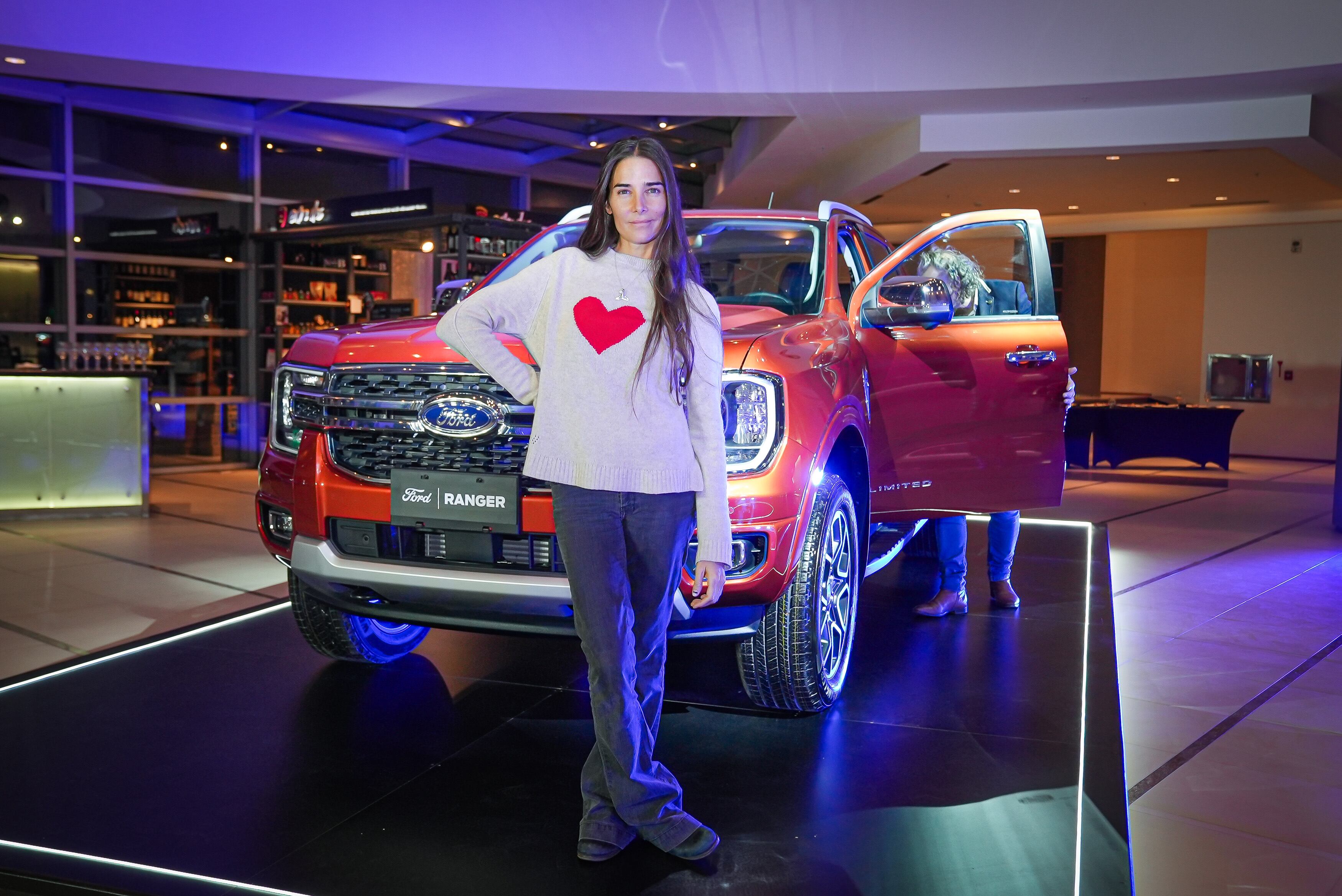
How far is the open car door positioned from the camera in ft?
12.2

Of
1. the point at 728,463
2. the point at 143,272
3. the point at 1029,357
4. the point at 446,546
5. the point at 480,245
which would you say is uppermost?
the point at 480,245

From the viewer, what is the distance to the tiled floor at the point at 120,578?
4.71 meters

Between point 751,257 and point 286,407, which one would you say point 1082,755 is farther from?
point 286,407

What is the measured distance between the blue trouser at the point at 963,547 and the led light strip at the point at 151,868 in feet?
10.1

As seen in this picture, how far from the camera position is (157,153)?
1242cm

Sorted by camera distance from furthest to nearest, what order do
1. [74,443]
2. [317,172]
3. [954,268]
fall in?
[317,172]
[74,443]
[954,268]

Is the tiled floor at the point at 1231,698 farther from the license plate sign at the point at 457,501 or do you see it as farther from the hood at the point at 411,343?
the license plate sign at the point at 457,501

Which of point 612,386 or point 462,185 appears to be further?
point 462,185

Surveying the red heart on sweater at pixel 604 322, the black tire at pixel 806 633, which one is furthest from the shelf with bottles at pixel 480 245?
the red heart on sweater at pixel 604 322

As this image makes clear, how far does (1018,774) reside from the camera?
281 centimetres

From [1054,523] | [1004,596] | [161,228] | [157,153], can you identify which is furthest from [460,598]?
[157,153]

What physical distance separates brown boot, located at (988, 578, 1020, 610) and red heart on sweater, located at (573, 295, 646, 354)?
9.89 feet

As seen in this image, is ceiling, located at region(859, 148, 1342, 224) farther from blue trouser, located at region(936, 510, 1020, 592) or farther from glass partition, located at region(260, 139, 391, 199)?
blue trouser, located at region(936, 510, 1020, 592)

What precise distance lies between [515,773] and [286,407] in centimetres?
128
